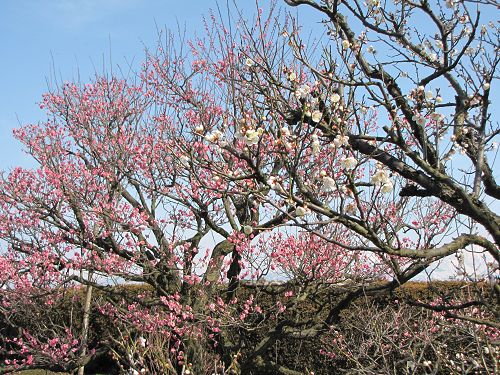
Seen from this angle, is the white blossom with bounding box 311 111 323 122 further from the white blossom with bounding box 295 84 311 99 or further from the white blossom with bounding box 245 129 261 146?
the white blossom with bounding box 245 129 261 146

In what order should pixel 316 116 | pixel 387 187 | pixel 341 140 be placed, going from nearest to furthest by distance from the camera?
1. pixel 387 187
2. pixel 341 140
3. pixel 316 116

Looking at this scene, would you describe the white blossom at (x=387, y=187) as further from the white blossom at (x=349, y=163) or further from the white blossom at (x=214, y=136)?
the white blossom at (x=214, y=136)

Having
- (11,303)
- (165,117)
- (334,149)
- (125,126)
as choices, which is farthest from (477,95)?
(11,303)

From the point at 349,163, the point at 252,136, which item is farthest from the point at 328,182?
the point at 252,136

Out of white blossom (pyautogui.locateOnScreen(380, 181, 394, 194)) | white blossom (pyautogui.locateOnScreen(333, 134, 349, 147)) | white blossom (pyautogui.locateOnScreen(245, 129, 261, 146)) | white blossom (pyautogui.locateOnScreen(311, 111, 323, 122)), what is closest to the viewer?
white blossom (pyautogui.locateOnScreen(380, 181, 394, 194))

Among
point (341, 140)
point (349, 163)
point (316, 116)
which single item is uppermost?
point (316, 116)

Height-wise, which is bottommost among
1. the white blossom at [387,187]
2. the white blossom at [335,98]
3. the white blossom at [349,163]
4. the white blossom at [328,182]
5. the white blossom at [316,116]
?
the white blossom at [387,187]

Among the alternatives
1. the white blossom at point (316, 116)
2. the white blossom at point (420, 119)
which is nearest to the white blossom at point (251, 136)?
the white blossom at point (316, 116)

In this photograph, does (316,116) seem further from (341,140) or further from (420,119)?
(420,119)

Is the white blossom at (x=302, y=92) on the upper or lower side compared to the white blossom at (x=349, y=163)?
upper

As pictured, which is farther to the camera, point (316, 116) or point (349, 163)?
point (316, 116)

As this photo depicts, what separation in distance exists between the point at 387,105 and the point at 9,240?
654 cm

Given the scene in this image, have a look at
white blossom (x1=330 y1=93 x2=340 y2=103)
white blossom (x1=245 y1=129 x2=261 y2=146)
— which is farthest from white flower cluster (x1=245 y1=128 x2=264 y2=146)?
white blossom (x1=330 y1=93 x2=340 y2=103)

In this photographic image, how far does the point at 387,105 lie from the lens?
3582 millimetres
